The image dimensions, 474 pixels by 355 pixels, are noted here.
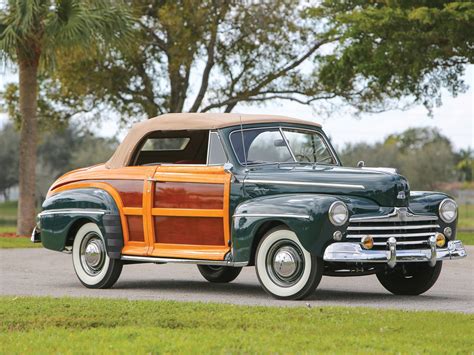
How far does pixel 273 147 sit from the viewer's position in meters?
12.2

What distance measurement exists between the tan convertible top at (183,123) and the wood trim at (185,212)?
99 cm

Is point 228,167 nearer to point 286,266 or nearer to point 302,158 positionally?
point 302,158

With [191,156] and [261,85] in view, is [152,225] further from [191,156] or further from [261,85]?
[261,85]

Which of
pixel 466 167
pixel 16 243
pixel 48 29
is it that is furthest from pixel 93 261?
pixel 466 167

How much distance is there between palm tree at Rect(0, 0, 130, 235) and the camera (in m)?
25.8

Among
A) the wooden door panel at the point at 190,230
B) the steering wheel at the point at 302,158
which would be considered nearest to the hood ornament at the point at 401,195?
the steering wheel at the point at 302,158

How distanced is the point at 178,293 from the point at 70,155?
84.8 meters

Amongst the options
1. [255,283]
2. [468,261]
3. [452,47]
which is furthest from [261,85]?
[255,283]

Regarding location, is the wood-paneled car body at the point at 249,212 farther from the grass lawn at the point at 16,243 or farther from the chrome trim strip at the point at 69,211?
the grass lawn at the point at 16,243

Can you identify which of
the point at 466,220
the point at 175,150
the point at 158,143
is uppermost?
the point at 158,143

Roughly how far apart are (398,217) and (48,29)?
1699cm

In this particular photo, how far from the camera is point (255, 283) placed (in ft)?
44.8

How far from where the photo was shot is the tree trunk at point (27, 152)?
27906 mm

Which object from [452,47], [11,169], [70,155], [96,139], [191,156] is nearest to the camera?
[191,156]
